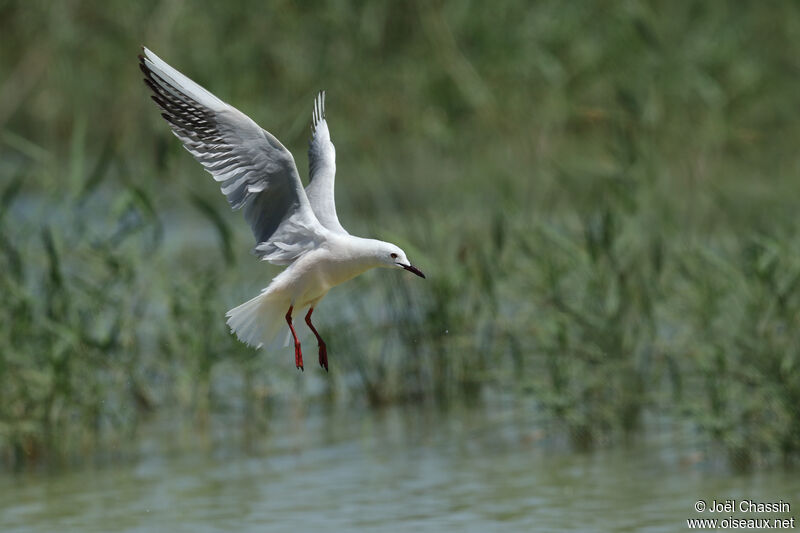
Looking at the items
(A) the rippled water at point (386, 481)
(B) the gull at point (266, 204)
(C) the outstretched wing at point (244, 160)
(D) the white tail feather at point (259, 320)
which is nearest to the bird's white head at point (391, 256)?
(B) the gull at point (266, 204)

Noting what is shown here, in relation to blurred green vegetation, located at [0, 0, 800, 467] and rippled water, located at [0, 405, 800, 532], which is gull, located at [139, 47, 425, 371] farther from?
blurred green vegetation, located at [0, 0, 800, 467]

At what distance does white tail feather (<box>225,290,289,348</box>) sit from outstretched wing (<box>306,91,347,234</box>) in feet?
1.23

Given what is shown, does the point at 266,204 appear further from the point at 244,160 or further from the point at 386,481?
the point at 386,481

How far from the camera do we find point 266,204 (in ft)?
19.0

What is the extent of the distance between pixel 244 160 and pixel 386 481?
216 centimetres

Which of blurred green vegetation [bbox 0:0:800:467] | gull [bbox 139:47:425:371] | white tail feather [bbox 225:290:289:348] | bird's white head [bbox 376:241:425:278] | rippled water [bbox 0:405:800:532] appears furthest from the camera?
blurred green vegetation [bbox 0:0:800:467]

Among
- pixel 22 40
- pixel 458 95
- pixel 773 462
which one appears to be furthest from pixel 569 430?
pixel 22 40

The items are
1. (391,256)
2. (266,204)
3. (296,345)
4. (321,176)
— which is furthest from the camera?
(321,176)

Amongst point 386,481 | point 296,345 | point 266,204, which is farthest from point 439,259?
point 296,345

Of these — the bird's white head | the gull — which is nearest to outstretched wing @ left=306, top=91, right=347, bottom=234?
the gull

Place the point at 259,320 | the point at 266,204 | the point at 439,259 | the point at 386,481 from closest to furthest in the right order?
the point at 266,204
the point at 259,320
the point at 386,481
the point at 439,259

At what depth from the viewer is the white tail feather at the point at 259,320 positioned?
19.3ft

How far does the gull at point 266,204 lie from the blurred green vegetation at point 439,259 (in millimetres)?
1318

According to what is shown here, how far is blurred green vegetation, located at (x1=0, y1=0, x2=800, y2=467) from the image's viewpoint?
7.19m
